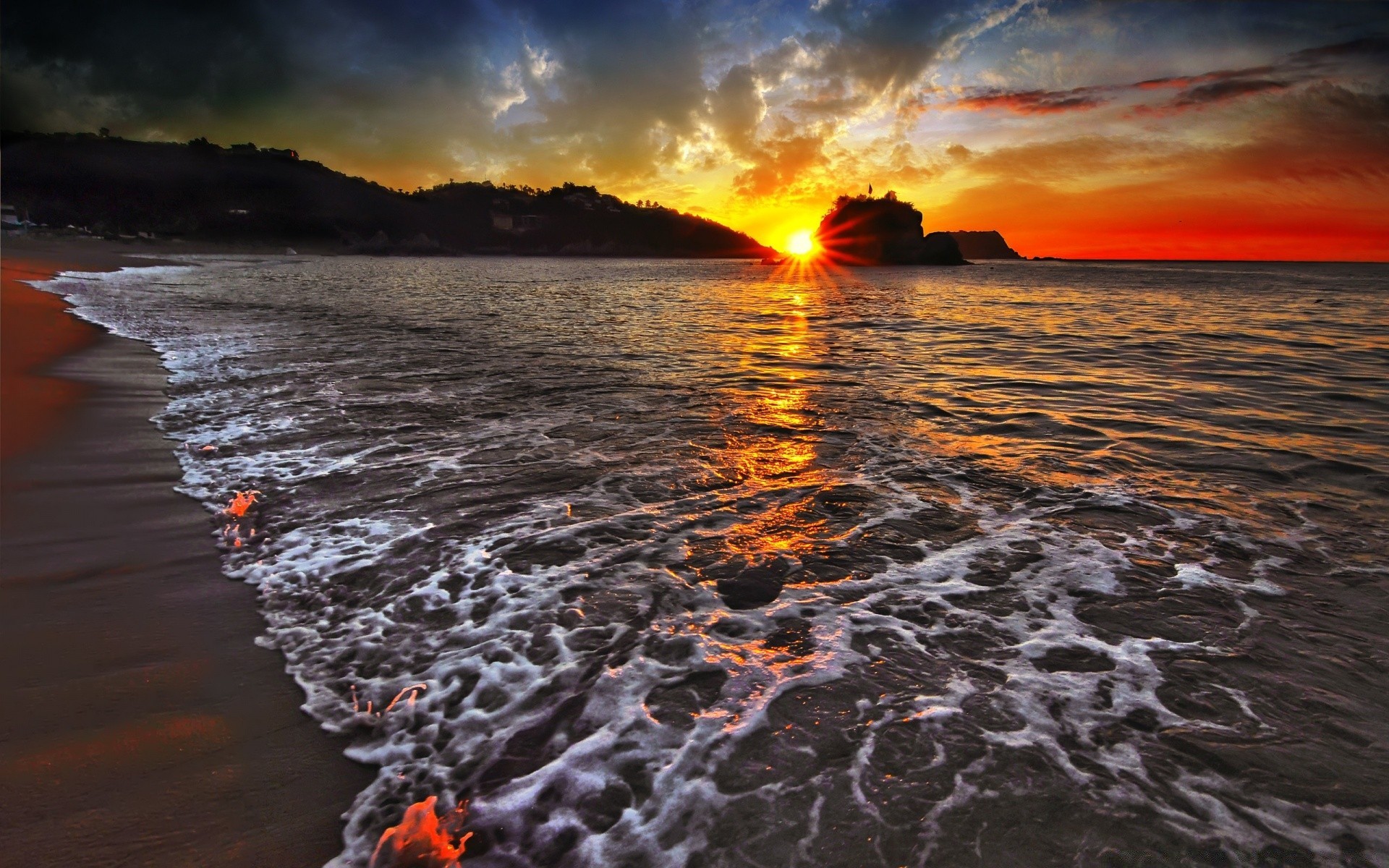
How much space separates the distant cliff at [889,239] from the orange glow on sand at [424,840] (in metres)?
179

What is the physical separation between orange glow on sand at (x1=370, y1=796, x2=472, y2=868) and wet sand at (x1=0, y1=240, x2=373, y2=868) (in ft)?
0.77

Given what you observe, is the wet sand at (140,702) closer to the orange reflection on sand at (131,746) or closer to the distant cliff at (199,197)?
the orange reflection on sand at (131,746)

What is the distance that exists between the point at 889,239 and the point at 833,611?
178m

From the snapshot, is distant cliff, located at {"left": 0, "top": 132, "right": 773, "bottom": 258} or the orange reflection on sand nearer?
the orange reflection on sand

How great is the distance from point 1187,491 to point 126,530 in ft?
32.6

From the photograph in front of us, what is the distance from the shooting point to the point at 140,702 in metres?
3.15

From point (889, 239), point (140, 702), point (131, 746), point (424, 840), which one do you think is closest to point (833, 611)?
point (424, 840)

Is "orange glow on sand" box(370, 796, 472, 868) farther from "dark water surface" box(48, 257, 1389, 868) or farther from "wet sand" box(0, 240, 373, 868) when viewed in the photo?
"wet sand" box(0, 240, 373, 868)

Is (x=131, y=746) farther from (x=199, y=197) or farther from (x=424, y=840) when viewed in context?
(x=199, y=197)

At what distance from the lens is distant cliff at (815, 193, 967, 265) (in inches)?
6457

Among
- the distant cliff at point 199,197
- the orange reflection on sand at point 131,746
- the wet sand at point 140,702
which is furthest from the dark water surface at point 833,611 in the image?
the distant cliff at point 199,197

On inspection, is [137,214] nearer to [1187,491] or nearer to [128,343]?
[128,343]

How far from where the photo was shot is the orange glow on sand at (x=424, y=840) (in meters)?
2.41

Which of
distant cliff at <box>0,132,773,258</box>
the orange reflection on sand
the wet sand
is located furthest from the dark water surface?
distant cliff at <box>0,132,773,258</box>
